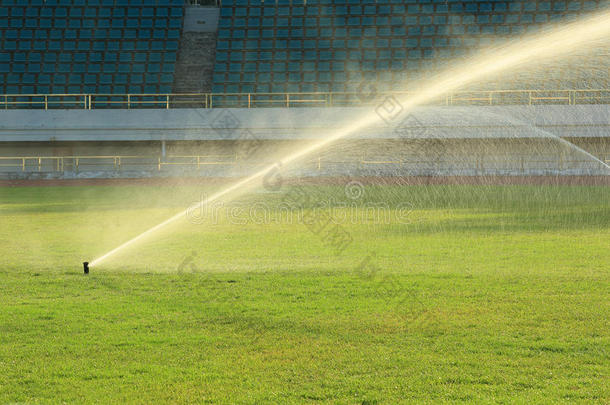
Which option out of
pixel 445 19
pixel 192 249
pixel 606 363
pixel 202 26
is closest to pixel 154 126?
pixel 202 26

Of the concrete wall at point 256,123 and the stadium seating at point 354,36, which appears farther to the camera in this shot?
the stadium seating at point 354,36

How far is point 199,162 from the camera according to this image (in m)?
28.5

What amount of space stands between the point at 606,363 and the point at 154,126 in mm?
27673

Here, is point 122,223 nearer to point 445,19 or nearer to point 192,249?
point 192,249

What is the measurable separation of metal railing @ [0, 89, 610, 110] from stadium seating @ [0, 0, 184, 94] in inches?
30.8

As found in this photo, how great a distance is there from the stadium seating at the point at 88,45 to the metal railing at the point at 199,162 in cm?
413

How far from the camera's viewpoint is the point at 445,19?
34938 millimetres

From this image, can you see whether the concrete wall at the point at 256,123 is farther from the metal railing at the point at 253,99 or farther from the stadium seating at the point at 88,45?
the stadium seating at the point at 88,45

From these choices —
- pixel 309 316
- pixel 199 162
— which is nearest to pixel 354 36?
pixel 199 162

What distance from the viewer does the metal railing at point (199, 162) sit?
28.4 m

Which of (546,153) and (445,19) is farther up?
(445,19)

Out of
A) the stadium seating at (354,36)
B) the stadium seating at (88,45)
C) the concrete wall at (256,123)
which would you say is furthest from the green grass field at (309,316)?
the stadium seating at (88,45)

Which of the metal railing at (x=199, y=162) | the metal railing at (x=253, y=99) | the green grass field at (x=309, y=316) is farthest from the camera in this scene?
the metal railing at (x=253, y=99)

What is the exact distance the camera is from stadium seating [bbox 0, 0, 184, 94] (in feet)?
109
